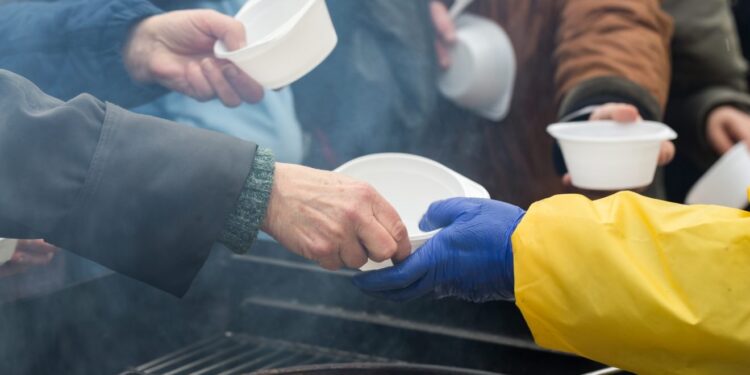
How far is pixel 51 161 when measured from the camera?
137cm

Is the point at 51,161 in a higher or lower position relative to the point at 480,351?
higher

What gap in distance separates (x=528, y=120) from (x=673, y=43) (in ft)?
2.90

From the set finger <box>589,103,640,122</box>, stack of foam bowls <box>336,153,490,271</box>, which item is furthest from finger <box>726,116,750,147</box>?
stack of foam bowls <box>336,153,490,271</box>

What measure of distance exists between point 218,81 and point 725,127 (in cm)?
236

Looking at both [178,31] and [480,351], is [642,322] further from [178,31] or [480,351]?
[178,31]

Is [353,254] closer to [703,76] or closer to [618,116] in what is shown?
[618,116]

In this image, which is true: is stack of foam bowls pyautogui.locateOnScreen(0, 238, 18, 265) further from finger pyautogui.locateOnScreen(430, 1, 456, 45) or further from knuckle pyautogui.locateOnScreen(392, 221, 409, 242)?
finger pyautogui.locateOnScreen(430, 1, 456, 45)

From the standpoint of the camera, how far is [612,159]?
210cm

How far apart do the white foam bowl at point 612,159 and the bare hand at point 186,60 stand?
98cm

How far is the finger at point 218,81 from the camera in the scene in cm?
200

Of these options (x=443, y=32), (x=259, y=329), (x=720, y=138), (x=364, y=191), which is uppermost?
(x=364, y=191)

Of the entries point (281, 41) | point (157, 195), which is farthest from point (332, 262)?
point (281, 41)

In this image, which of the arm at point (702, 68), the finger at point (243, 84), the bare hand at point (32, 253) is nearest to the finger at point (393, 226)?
the finger at point (243, 84)

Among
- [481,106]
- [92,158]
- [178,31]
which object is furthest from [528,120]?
[92,158]
